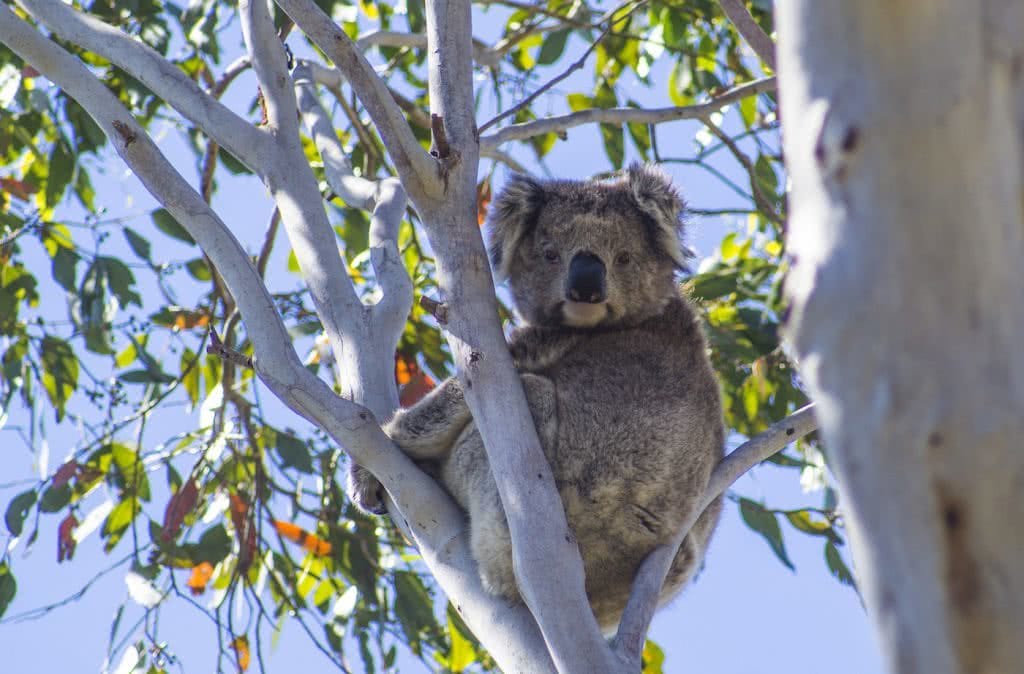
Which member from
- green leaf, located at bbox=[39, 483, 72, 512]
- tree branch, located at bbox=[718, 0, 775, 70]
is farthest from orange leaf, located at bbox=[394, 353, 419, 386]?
tree branch, located at bbox=[718, 0, 775, 70]

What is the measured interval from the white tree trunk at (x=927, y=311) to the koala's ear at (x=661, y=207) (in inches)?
79.7

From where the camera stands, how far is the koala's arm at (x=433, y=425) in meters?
2.41

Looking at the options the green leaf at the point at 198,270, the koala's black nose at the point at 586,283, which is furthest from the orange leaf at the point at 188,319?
the koala's black nose at the point at 586,283

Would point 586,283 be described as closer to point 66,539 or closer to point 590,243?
point 590,243

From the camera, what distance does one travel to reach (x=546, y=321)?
2992 millimetres

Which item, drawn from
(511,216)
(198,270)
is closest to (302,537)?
(198,270)

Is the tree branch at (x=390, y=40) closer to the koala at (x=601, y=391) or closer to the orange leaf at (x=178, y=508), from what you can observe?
the koala at (x=601, y=391)

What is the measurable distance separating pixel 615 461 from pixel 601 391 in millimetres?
197

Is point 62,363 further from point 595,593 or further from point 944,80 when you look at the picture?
point 944,80

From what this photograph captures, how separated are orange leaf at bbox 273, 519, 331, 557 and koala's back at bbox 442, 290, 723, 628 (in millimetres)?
1544

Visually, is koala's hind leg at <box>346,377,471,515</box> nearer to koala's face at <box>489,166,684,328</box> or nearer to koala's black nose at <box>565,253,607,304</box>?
koala's black nose at <box>565,253,607,304</box>

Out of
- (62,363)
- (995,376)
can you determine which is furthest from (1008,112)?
(62,363)

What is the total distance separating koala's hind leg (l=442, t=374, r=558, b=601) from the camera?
2.13 m

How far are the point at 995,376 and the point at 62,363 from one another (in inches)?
152
